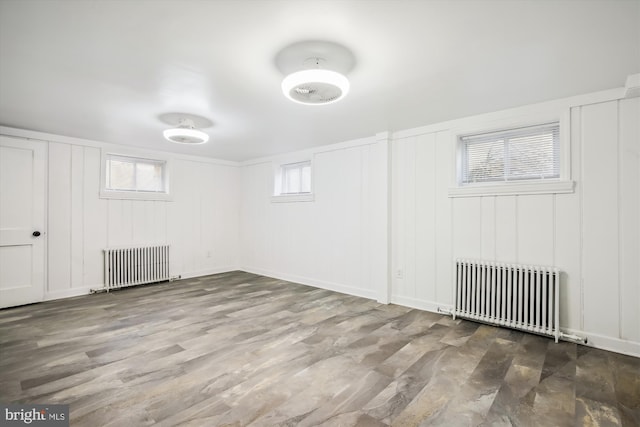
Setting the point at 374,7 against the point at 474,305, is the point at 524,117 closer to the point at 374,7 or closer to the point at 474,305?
the point at 474,305

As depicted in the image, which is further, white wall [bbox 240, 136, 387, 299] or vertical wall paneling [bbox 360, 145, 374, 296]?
vertical wall paneling [bbox 360, 145, 374, 296]

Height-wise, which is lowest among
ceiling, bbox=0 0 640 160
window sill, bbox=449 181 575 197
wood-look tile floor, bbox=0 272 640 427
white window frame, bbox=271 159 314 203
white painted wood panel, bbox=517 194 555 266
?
wood-look tile floor, bbox=0 272 640 427

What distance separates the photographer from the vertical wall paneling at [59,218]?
14.4 feet

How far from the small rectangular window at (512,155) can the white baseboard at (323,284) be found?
2120mm

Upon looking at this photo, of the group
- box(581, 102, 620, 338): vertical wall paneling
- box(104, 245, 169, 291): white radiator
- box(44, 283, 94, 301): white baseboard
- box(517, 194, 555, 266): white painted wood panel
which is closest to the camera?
box(581, 102, 620, 338): vertical wall paneling

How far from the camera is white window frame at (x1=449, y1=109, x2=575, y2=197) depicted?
3.02 meters

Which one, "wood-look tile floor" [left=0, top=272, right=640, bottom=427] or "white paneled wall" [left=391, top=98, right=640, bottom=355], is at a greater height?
"white paneled wall" [left=391, top=98, right=640, bottom=355]

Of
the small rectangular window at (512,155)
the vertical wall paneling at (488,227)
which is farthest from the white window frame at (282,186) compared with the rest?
the vertical wall paneling at (488,227)

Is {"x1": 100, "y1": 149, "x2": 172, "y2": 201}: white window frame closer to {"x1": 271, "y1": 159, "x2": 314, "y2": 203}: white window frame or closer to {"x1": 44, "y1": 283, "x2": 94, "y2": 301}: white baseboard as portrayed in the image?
{"x1": 44, "y1": 283, "x2": 94, "y2": 301}: white baseboard

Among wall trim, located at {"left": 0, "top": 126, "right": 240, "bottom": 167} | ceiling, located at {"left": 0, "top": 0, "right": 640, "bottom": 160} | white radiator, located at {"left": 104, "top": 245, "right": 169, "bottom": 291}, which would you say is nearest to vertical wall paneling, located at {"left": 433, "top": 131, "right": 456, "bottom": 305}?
ceiling, located at {"left": 0, "top": 0, "right": 640, "bottom": 160}

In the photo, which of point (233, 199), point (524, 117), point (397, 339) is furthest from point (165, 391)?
point (233, 199)

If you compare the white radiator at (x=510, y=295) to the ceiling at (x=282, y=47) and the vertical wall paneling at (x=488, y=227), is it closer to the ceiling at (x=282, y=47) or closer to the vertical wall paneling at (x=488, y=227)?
the vertical wall paneling at (x=488, y=227)

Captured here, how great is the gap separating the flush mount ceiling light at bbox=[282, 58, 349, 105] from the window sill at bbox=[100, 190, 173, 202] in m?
4.17

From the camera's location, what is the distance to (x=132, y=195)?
5227mm
